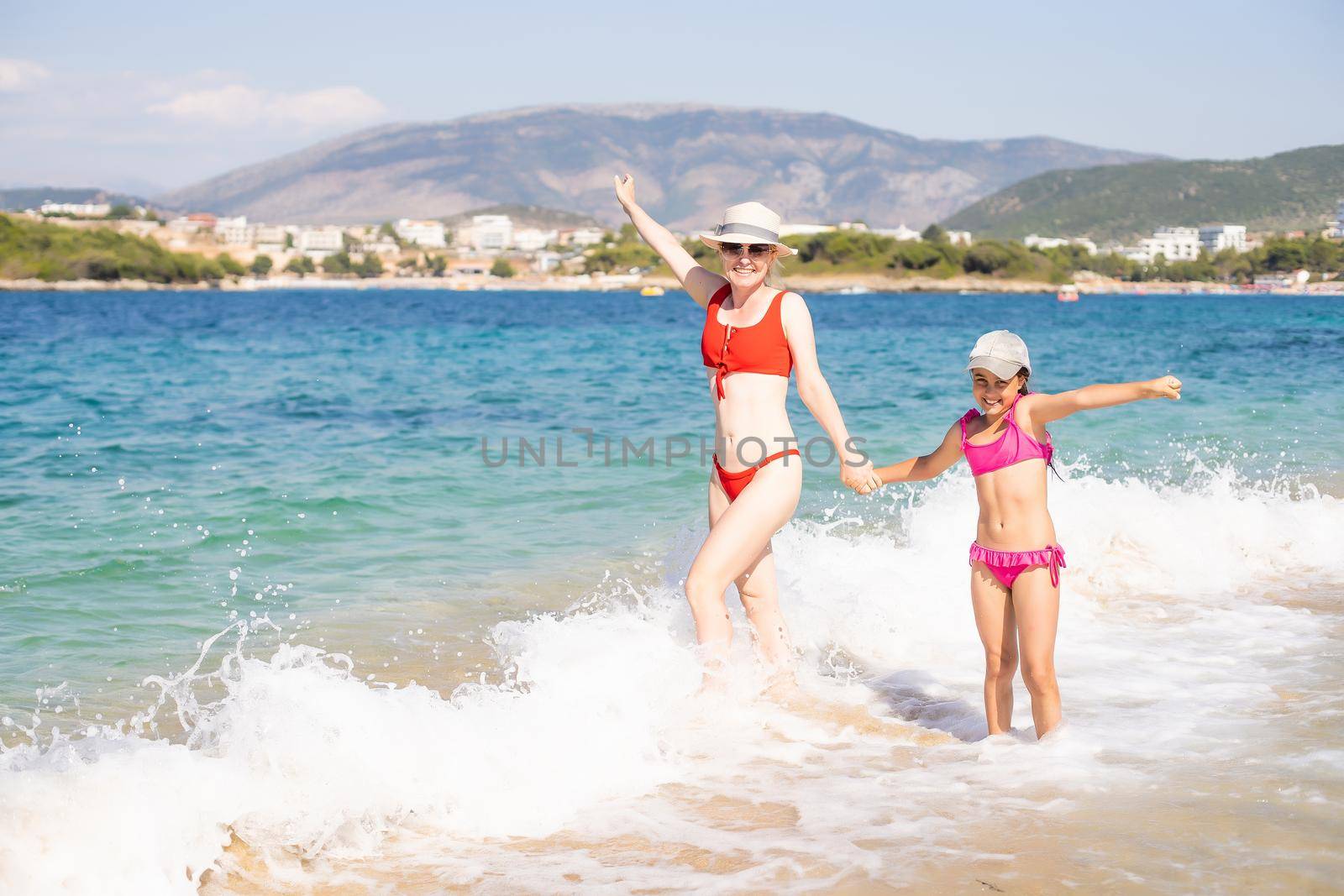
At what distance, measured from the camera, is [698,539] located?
7.42m

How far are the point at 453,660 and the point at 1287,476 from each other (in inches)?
360

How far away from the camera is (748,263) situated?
15.9 feet

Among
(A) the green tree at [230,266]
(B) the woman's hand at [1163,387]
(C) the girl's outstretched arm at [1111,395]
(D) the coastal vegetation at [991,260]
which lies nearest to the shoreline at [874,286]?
(A) the green tree at [230,266]

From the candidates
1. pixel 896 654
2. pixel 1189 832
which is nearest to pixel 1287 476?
pixel 896 654

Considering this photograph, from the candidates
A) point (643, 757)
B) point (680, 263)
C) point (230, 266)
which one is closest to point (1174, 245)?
point (230, 266)

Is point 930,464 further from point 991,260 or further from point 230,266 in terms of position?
point 230,266

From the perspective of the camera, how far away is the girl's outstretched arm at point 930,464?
15.7 feet

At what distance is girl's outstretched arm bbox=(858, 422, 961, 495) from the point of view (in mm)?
4785

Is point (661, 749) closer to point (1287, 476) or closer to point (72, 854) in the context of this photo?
point (72, 854)

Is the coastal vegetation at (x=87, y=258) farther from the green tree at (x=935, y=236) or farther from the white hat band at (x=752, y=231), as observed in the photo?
the white hat band at (x=752, y=231)

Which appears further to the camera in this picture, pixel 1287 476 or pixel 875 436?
pixel 875 436

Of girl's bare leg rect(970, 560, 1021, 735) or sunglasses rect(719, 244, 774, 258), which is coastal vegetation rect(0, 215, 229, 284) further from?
girl's bare leg rect(970, 560, 1021, 735)

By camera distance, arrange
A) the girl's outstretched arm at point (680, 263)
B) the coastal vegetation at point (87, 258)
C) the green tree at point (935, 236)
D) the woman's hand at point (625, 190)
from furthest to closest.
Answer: the green tree at point (935, 236) < the coastal vegetation at point (87, 258) < the woman's hand at point (625, 190) < the girl's outstretched arm at point (680, 263)

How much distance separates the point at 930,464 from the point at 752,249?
1178 mm
